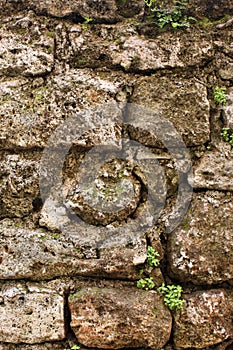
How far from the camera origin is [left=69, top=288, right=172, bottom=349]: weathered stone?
2135mm

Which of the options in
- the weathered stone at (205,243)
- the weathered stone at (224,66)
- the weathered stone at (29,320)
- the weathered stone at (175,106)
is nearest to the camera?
the weathered stone at (29,320)

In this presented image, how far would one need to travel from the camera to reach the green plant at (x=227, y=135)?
2393 millimetres

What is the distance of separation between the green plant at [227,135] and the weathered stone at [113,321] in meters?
1.13

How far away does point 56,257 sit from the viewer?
7.23 feet

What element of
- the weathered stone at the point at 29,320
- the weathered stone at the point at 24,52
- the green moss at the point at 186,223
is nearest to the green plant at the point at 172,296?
the green moss at the point at 186,223

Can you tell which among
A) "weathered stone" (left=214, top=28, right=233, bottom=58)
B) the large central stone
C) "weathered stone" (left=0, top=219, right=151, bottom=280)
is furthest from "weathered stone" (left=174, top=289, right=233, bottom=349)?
"weathered stone" (left=214, top=28, right=233, bottom=58)

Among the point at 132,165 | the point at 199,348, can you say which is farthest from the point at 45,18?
the point at 199,348

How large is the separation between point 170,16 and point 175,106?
0.61 meters

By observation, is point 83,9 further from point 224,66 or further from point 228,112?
point 228,112

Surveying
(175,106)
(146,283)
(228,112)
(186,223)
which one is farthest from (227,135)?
(146,283)

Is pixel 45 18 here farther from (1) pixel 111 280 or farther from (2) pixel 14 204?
(1) pixel 111 280

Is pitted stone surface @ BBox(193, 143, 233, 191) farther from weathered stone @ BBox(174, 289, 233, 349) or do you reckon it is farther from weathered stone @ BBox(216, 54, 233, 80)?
A: weathered stone @ BBox(174, 289, 233, 349)

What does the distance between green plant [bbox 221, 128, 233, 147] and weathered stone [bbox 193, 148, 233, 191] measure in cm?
7

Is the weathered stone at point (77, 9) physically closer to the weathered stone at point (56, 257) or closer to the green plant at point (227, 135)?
the green plant at point (227, 135)
